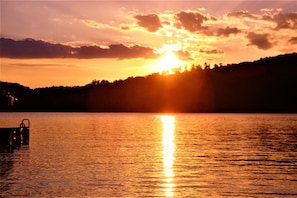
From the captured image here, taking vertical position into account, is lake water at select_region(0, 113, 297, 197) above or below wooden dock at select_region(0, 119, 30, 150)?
below

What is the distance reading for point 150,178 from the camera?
37.4 m

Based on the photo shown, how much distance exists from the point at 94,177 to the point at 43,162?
11.2 m

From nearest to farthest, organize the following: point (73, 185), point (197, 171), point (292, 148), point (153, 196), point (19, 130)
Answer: point (153, 196) → point (73, 185) → point (197, 171) → point (292, 148) → point (19, 130)

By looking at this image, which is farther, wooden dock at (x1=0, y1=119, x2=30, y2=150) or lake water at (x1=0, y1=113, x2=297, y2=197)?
wooden dock at (x1=0, y1=119, x2=30, y2=150)

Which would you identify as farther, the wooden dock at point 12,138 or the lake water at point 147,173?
the wooden dock at point 12,138

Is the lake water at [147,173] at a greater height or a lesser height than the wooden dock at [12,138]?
lesser

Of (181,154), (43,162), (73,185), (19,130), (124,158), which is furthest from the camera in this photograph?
(19,130)

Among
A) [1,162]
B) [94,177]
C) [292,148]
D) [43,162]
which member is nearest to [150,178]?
[94,177]

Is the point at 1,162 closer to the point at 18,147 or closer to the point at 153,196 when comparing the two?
the point at 18,147

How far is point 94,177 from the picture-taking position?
3775cm

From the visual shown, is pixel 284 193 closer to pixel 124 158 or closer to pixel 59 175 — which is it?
pixel 59 175

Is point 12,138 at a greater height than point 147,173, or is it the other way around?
point 12,138

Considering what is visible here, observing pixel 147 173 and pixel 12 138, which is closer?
pixel 147 173

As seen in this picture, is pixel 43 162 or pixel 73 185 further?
pixel 43 162
